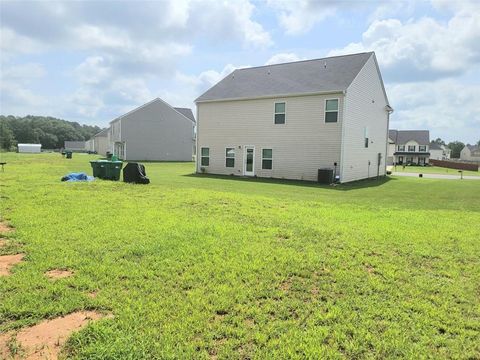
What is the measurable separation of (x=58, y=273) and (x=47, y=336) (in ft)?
4.97

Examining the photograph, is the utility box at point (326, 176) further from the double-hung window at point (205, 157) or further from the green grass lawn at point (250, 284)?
the green grass lawn at point (250, 284)

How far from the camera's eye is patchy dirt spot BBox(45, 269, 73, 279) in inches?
170

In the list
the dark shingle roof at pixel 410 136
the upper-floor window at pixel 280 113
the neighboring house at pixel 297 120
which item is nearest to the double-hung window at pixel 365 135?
the neighboring house at pixel 297 120

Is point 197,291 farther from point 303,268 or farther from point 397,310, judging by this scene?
point 397,310

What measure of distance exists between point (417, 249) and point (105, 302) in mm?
4755

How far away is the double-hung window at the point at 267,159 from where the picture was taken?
2192 centimetres

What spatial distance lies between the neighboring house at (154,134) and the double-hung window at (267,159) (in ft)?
87.5

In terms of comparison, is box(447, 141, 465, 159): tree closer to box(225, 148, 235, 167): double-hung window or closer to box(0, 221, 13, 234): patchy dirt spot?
box(225, 148, 235, 167): double-hung window

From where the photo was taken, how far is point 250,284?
4.20 m

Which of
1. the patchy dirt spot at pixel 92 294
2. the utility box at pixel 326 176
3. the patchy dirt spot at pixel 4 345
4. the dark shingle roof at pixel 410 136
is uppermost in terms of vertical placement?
the dark shingle roof at pixel 410 136

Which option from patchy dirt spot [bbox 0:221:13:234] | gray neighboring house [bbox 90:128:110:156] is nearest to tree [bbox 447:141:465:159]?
gray neighboring house [bbox 90:128:110:156]

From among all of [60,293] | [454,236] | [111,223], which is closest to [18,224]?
[111,223]

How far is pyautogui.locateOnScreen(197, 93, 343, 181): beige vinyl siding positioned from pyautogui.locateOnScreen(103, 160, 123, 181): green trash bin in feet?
29.0

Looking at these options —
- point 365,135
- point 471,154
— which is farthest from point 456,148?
point 365,135
